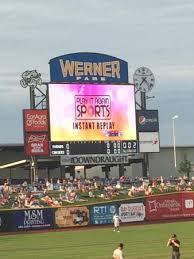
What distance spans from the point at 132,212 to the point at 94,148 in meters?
6.61

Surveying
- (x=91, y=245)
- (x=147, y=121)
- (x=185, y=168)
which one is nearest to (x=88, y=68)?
(x=147, y=121)

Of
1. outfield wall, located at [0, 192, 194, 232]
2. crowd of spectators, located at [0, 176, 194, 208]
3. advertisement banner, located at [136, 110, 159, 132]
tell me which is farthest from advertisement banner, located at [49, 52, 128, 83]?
outfield wall, located at [0, 192, 194, 232]

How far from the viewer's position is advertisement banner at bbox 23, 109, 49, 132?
54.2 meters

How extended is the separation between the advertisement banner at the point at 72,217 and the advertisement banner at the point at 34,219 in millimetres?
540

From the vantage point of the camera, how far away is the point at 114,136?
5594 cm

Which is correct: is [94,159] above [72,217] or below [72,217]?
above

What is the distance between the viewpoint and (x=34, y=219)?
1886 inches

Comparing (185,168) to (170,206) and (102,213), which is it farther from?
(102,213)

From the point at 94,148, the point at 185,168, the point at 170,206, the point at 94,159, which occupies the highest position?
the point at 94,148

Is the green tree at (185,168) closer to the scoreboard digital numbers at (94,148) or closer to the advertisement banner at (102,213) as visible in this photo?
the scoreboard digital numbers at (94,148)

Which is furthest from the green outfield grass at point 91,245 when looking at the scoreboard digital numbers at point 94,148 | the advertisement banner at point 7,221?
the scoreboard digital numbers at point 94,148

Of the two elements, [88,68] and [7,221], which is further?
[88,68]

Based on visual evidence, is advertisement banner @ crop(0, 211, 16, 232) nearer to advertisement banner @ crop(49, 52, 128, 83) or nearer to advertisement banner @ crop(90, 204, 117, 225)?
advertisement banner @ crop(90, 204, 117, 225)

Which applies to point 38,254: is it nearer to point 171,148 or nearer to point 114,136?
point 114,136
